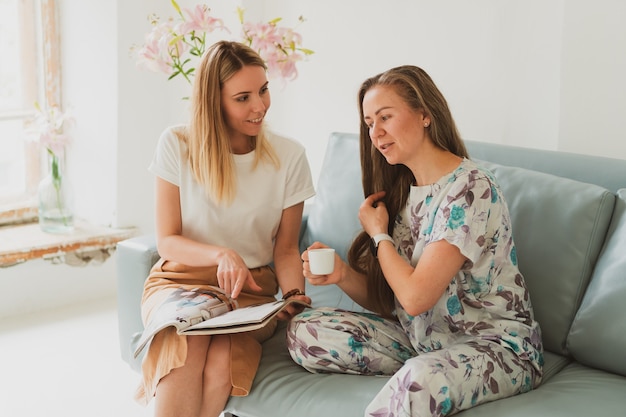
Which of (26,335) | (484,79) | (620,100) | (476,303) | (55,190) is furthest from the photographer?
(55,190)

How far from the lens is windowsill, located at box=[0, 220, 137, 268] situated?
345 centimetres

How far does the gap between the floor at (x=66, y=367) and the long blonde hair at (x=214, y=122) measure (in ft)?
2.76

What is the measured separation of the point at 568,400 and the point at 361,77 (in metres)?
1.62

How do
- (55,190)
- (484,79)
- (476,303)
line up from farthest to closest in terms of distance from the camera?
(55,190) → (484,79) → (476,303)

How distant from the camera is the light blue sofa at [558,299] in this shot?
1942 mm

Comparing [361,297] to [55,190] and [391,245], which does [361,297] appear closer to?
[391,245]

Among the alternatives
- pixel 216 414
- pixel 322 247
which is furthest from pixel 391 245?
pixel 216 414

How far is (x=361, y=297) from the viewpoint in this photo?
2287mm

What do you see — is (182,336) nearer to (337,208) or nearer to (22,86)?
(337,208)

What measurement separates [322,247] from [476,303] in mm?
391

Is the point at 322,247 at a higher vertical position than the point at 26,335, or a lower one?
higher

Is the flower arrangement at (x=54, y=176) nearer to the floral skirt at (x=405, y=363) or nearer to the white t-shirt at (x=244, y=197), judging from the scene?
the white t-shirt at (x=244, y=197)

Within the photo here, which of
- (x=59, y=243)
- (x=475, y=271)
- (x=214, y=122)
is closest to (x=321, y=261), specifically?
(x=475, y=271)

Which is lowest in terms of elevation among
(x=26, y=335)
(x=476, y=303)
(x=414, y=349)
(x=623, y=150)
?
(x=26, y=335)
